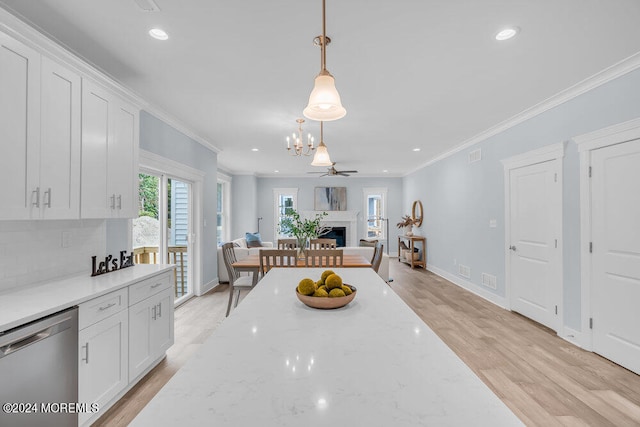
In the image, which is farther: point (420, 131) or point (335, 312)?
point (420, 131)

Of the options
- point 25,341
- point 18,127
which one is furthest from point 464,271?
point 18,127

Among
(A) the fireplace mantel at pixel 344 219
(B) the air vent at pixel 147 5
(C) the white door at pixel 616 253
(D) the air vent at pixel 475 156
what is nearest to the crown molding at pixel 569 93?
(D) the air vent at pixel 475 156

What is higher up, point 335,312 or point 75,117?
point 75,117

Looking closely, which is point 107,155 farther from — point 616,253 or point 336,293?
point 616,253

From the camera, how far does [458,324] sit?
3.59m

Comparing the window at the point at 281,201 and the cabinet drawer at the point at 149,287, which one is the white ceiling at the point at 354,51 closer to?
the cabinet drawer at the point at 149,287

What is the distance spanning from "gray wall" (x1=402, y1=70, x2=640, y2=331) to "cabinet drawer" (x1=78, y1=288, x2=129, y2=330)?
4008mm

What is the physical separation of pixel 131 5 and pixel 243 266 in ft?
8.16

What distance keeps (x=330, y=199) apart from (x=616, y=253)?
22.6 feet

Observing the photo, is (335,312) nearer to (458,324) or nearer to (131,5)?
(131,5)

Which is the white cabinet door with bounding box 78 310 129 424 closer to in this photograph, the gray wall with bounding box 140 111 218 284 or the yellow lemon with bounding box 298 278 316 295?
the yellow lemon with bounding box 298 278 316 295

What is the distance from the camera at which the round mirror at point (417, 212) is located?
771 cm

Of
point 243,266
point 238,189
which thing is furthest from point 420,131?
point 238,189

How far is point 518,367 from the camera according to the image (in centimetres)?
259
